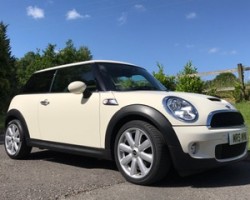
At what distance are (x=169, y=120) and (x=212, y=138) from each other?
509 mm

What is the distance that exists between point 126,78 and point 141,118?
106 centimetres

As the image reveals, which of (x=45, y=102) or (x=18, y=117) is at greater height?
(x=45, y=102)

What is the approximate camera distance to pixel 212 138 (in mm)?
4371

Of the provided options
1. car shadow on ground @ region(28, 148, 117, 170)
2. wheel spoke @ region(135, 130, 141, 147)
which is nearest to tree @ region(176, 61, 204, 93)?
car shadow on ground @ region(28, 148, 117, 170)

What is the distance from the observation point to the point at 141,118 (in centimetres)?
471

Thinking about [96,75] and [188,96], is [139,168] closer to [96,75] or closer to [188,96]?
[188,96]

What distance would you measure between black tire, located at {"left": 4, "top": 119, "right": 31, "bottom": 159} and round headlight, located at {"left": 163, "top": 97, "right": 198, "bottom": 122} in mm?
2976

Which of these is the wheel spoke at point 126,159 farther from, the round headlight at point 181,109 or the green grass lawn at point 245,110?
the green grass lawn at point 245,110

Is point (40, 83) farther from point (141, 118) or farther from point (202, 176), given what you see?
point (202, 176)

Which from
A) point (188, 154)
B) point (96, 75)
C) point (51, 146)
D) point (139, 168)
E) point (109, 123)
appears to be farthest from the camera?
point (51, 146)

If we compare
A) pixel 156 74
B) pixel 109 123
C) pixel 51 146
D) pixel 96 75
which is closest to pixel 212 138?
pixel 109 123

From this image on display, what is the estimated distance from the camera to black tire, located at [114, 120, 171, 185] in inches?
174

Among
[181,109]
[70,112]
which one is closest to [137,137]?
[181,109]

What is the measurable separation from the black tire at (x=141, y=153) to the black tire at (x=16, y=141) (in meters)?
2.27
